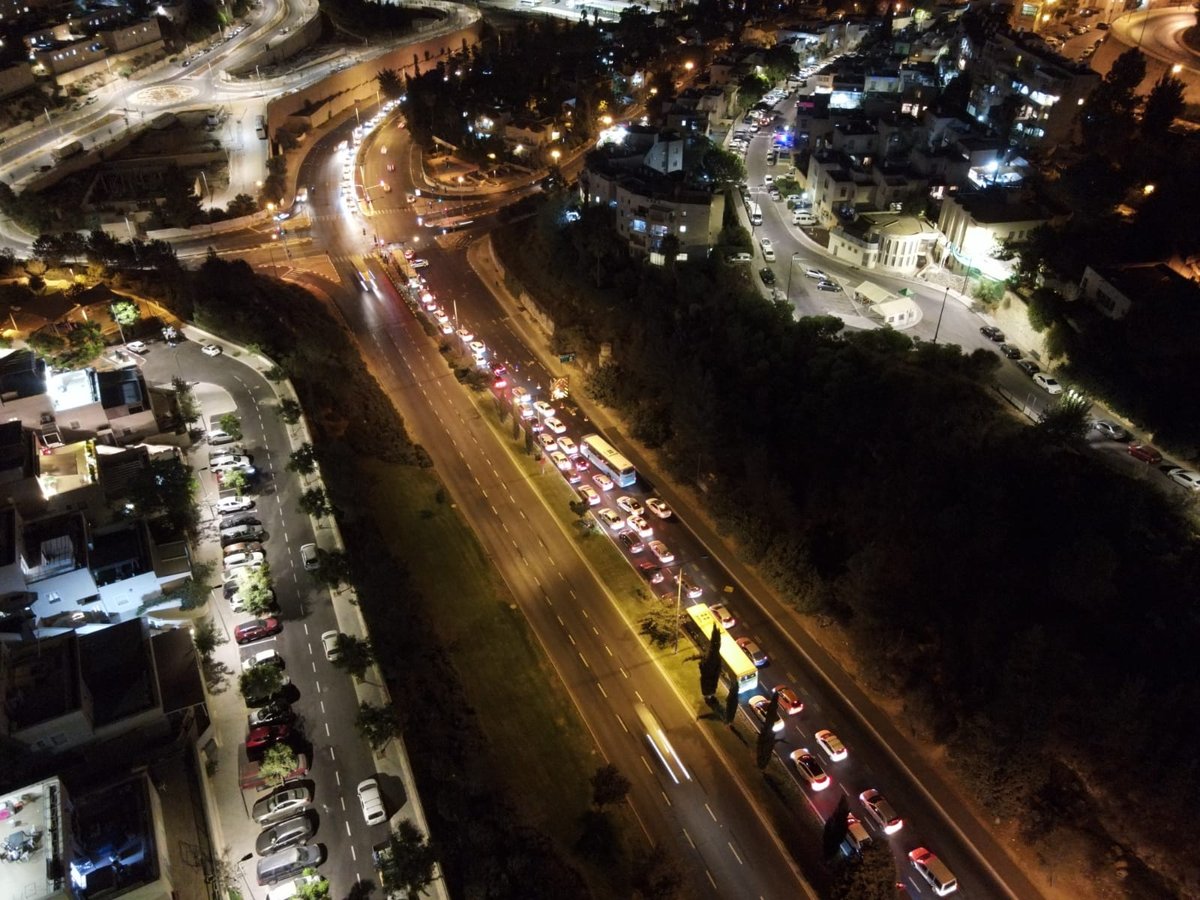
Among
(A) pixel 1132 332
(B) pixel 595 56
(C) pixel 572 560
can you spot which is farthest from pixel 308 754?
(B) pixel 595 56

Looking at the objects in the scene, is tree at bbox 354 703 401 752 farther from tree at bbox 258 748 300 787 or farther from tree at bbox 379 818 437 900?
tree at bbox 379 818 437 900

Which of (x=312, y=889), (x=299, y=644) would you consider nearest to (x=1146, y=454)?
(x=312, y=889)

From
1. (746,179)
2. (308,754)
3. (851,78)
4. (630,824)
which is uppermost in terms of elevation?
(851,78)

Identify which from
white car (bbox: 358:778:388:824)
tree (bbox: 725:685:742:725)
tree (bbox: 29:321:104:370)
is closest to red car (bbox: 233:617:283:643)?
white car (bbox: 358:778:388:824)

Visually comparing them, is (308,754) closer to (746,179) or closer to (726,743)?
(726,743)

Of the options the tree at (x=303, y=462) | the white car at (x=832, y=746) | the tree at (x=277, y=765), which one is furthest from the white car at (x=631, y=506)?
the tree at (x=277, y=765)

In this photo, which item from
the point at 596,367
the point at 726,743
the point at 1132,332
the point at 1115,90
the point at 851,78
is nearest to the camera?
the point at 726,743

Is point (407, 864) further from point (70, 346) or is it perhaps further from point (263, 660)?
point (70, 346)
